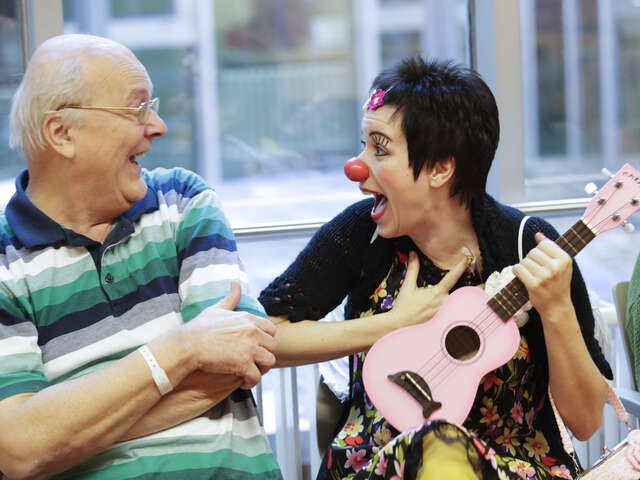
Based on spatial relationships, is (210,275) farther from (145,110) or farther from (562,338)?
(562,338)

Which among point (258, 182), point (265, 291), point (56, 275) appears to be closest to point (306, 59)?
point (258, 182)

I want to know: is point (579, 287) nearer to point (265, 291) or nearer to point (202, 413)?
point (265, 291)

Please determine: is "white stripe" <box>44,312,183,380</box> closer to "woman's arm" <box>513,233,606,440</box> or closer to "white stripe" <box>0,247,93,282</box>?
"white stripe" <box>0,247,93,282</box>

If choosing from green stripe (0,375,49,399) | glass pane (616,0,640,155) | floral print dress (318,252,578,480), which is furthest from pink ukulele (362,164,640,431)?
glass pane (616,0,640,155)

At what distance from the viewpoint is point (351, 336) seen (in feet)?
5.69

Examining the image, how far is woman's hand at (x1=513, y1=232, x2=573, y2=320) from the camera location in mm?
1520

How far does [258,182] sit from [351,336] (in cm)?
151

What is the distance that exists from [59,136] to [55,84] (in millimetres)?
106

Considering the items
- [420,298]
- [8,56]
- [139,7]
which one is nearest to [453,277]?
[420,298]

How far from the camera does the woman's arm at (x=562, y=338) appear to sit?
1526mm

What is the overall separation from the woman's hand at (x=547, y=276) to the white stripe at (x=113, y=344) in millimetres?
725

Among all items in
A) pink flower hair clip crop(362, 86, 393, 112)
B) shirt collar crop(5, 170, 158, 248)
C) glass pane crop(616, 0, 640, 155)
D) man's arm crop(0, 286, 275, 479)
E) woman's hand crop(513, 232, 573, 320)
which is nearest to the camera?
man's arm crop(0, 286, 275, 479)

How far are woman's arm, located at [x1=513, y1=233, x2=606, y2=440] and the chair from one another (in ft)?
1.08

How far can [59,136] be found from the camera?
5.33 feet
